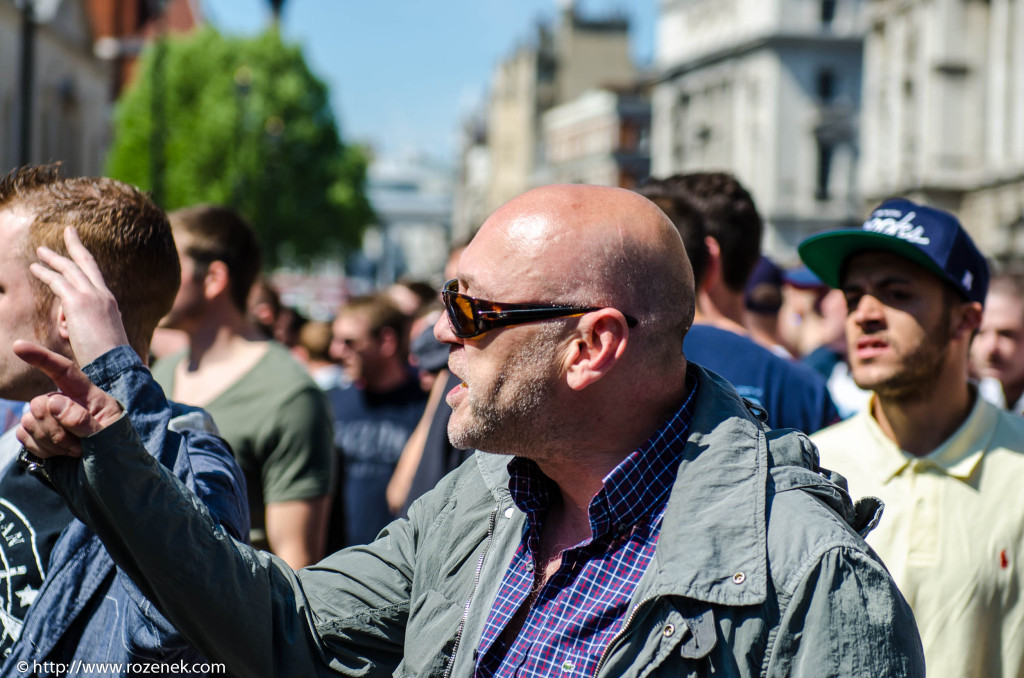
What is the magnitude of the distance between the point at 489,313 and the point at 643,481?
16.4 inches

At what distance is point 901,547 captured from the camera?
347 cm

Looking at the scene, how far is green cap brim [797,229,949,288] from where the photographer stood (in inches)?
145

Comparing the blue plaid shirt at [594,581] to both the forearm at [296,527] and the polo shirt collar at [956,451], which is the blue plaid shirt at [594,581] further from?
the forearm at [296,527]

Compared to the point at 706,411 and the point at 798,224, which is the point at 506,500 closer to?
the point at 706,411

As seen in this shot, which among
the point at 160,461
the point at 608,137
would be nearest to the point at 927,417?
the point at 160,461

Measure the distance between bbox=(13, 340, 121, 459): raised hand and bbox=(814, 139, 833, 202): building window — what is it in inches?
2581

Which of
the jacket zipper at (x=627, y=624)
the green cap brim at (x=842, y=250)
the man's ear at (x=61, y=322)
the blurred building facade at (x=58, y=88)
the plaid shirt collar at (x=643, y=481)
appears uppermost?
the blurred building facade at (x=58, y=88)

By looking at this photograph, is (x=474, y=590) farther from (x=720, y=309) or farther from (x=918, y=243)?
(x=720, y=309)

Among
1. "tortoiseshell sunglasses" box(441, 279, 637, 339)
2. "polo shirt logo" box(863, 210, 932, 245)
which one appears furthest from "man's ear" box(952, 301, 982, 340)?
"tortoiseshell sunglasses" box(441, 279, 637, 339)

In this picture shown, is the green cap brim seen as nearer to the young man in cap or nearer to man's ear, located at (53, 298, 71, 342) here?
the young man in cap

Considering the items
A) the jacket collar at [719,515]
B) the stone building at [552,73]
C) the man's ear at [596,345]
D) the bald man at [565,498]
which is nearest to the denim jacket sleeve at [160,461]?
the bald man at [565,498]

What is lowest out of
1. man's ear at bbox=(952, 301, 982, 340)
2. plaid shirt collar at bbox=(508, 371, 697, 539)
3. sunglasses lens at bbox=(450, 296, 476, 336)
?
plaid shirt collar at bbox=(508, 371, 697, 539)

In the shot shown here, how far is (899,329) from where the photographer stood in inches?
147

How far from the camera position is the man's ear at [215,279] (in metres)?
4.75
